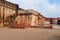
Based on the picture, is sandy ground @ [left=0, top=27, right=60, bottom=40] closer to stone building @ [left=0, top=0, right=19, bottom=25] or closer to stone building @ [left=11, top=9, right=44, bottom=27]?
stone building @ [left=0, top=0, right=19, bottom=25]

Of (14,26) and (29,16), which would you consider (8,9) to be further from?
(14,26)

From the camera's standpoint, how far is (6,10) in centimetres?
2909

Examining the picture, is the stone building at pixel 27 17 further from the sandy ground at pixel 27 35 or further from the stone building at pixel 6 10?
the sandy ground at pixel 27 35

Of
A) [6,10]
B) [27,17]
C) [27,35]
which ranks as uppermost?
[6,10]

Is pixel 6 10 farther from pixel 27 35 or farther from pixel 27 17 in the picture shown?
pixel 27 35

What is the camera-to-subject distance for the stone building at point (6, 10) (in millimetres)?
27498

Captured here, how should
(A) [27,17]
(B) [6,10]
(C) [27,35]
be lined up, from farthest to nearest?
1. (B) [6,10]
2. (A) [27,17]
3. (C) [27,35]

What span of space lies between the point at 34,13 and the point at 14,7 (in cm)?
489

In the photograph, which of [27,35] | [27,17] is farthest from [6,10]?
[27,35]

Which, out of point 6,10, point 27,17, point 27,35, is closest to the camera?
point 27,35

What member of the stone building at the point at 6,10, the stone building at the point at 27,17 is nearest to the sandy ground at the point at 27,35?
the stone building at the point at 6,10

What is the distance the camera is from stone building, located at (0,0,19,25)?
27.5 metres

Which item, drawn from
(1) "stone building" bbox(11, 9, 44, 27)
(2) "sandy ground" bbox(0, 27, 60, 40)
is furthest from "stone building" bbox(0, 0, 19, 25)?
(2) "sandy ground" bbox(0, 27, 60, 40)

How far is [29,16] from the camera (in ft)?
95.1
